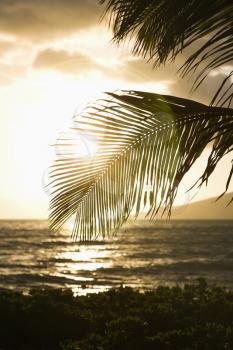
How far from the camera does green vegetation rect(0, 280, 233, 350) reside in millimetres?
7594

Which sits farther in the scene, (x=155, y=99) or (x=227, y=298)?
(x=227, y=298)

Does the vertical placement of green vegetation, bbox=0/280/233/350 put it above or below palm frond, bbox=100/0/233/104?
below

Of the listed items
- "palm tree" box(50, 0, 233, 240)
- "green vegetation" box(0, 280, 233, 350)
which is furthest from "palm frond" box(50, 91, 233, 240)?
"green vegetation" box(0, 280, 233, 350)

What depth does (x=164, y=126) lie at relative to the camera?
11.9ft

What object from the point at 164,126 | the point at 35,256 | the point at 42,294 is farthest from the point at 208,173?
the point at 35,256

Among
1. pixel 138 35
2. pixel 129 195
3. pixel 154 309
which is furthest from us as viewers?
pixel 154 309

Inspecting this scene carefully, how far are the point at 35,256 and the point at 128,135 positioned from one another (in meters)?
46.0

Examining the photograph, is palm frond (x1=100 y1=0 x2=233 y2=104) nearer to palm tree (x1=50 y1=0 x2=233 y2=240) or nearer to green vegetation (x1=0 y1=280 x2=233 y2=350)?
palm tree (x1=50 y1=0 x2=233 y2=240)

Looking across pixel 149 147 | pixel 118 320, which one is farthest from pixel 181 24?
pixel 118 320

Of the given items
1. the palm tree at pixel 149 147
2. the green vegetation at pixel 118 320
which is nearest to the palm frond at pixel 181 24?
the palm tree at pixel 149 147

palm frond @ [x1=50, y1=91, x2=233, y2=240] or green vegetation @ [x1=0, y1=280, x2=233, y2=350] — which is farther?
green vegetation @ [x1=0, y1=280, x2=233, y2=350]

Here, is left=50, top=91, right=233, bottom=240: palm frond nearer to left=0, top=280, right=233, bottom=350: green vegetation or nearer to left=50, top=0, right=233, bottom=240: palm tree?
left=50, top=0, right=233, bottom=240: palm tree

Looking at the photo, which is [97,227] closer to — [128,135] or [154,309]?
[128,135]

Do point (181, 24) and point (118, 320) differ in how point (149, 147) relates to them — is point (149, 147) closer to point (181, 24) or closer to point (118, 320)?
point (181, 24)
